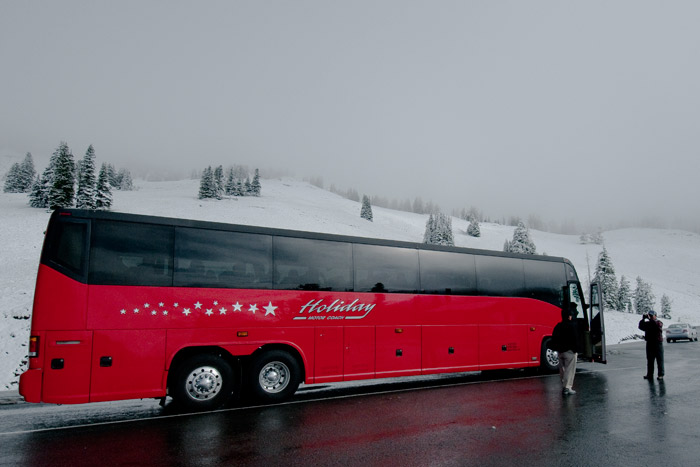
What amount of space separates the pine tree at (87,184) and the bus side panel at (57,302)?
56.4 metres

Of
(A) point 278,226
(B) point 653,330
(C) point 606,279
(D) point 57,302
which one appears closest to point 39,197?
(A) point 278,226

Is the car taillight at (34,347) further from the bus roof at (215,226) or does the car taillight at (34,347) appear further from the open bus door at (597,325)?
the open bus door at (597,325)

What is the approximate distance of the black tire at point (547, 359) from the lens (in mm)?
14672

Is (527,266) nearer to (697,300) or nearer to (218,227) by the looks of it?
(218,227)

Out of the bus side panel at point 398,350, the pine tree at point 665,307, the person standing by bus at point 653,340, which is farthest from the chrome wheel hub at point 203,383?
the pine tree at point 665,307

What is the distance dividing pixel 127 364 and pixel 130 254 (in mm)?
1984

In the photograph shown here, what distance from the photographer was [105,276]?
8.32 m

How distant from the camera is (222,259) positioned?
31.0ft

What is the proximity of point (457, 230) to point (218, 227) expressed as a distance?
515 feet

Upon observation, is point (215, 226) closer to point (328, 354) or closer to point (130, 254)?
point (130, 254)

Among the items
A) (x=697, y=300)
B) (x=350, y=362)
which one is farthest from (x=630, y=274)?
(x=350, y=362)

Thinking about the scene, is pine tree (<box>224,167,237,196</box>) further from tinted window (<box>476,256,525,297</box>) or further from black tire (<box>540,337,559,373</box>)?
A: black tire (<box>540,337,559,373</box>)

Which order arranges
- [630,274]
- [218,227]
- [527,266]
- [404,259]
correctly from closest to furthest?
1. [218,227]
2. [404,259]
3. [527,266]
4. [630,274]

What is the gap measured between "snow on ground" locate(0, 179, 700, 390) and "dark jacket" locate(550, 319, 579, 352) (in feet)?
52.5
